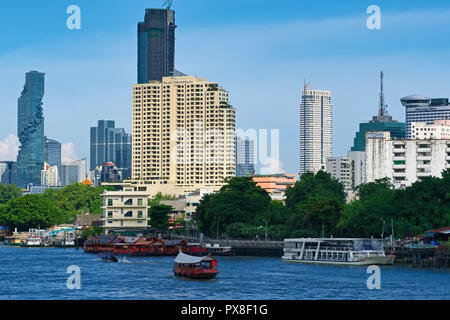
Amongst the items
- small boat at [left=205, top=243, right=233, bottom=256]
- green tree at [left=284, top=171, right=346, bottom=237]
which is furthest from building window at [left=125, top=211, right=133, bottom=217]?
small boat at [left=205, top=243, right=233, bottom=256]

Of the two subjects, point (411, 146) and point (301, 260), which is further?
point (411, 146)

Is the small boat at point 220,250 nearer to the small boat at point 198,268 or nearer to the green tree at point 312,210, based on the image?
the green tree at point 312,210

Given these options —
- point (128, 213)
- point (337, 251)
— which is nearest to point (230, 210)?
point (128, 213)

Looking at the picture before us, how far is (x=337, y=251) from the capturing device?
89875mm

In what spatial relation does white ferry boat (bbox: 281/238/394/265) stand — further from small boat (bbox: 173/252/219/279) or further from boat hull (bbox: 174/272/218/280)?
boat hull (bbox: 174/272/218/280)

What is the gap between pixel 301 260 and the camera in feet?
305

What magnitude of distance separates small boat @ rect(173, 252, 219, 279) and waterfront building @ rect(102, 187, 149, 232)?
68.4m

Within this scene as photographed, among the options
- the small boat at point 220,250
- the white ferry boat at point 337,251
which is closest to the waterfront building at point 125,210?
the small boat at point 220,250

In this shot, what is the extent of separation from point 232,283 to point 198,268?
4.49m

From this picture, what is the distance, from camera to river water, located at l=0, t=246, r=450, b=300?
5519 cm

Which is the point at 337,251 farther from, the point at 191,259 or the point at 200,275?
the point at 200,275
